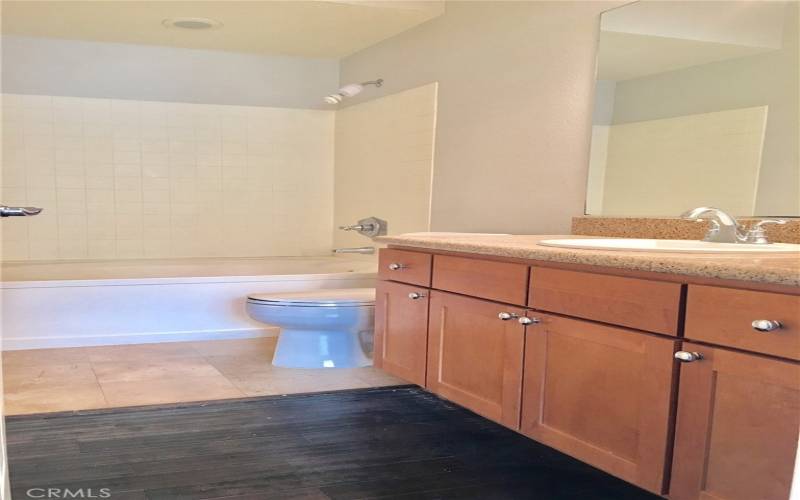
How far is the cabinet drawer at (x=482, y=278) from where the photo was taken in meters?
1.81

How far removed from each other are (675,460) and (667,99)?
130 centimetres

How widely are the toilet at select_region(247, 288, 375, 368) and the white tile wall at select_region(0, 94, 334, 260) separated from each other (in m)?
1.59

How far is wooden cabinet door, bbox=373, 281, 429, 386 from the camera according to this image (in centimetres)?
227

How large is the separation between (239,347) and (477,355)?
6.02 feet

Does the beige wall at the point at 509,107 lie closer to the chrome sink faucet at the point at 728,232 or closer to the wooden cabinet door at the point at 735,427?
the chrome sink faucet at the point at 728,232

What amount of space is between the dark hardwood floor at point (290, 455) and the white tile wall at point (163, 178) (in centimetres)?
218

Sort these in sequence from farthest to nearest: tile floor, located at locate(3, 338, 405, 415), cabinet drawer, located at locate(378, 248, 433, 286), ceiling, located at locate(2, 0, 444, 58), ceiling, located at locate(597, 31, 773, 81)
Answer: ceiling, located at locate(2, 0, 444, 58)
tile floor, located at locate(3, 338, 405, 415)
cabinet drawer, located at locate(378, 248, 433, 286)
ceiling, located at locate(597, 31, 773, 81)

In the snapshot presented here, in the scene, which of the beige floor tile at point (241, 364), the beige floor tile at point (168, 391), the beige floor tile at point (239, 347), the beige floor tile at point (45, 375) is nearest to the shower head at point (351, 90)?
the beige floor tile at point (239, 347)

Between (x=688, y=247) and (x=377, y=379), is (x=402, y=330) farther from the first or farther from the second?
(x=688, y=247)

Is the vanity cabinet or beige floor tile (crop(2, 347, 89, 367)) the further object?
beige floor tile (crop(2, 347, 89, 367))

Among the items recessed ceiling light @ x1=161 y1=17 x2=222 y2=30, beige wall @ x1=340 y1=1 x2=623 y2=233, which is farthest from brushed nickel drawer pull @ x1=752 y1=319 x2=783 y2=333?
recessed ceiling light @ x1=161 y1=17 x2=222 y2=30

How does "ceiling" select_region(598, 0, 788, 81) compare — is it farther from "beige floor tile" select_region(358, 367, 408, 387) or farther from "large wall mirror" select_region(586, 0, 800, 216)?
"beige floor tile" select_region(358, 367, 408, 387)

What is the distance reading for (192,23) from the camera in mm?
3754

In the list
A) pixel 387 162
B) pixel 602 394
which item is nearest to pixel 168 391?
pixel 602 394
